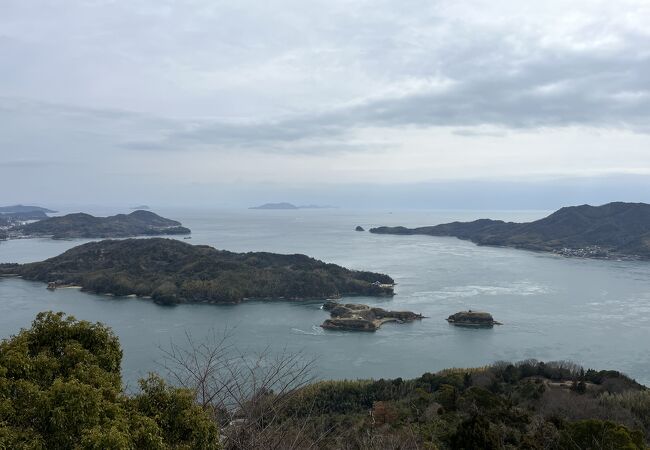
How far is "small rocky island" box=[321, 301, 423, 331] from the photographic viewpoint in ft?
109

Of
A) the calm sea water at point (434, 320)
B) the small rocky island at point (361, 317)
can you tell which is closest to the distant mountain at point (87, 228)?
the calm sea water at point (434, 320)

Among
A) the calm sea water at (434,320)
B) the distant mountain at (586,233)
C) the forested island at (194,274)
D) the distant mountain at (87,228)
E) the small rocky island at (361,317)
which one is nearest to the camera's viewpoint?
the calm sea water at (434,320)

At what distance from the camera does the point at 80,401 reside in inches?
155

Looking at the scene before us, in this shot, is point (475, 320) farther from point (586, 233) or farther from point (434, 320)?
point (586, 233)

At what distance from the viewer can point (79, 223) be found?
105625mm

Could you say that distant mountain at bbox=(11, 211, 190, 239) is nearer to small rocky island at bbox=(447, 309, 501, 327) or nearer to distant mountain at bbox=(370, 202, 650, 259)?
distant mountain at bbox=(370, 202, 650, 259)

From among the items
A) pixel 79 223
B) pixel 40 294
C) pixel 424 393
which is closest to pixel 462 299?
pixel 424 393

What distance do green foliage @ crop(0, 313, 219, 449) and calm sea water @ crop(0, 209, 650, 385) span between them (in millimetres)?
18650

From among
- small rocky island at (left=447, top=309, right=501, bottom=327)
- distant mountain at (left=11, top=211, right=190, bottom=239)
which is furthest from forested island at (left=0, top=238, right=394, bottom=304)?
distant mountain at (left=11, top=211, right=190, bottom=239)

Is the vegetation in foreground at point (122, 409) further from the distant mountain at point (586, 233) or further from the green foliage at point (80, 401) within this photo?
the distant mountain at point (586, 233)

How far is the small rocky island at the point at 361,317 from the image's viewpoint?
33125mm

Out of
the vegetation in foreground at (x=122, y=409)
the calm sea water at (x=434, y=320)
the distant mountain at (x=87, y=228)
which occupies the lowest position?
the calm sea water at (x=434, y=320)

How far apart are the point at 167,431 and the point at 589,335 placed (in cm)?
3310

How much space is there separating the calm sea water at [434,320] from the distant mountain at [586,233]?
1346 centimetres
